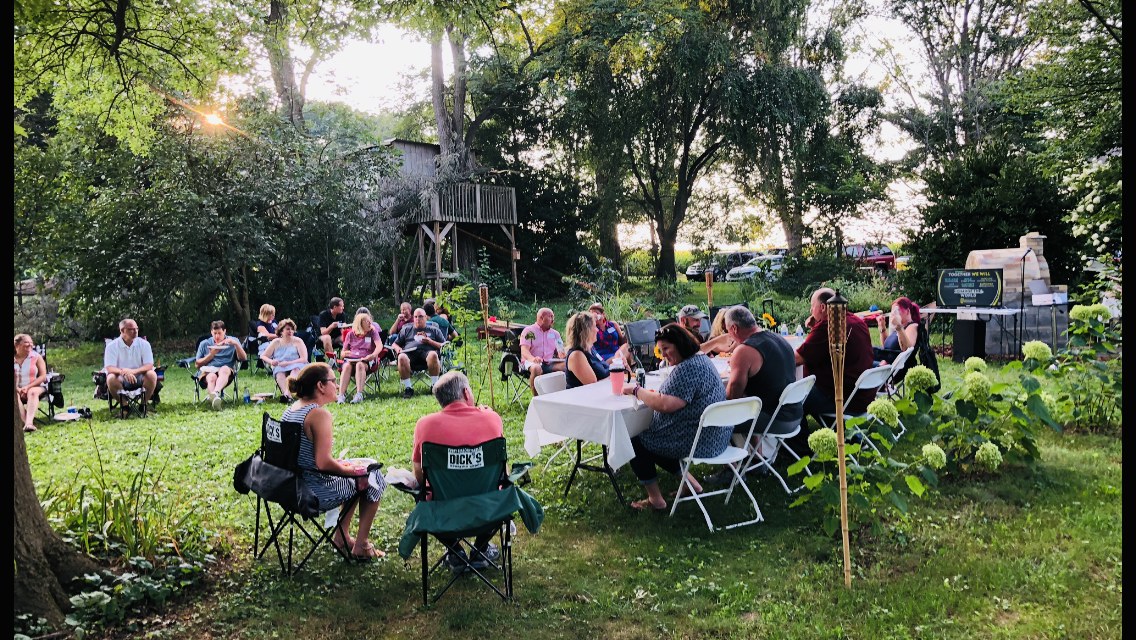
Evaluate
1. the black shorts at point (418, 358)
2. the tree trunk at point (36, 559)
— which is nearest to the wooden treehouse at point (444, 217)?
the black shorts at point (418, 358)

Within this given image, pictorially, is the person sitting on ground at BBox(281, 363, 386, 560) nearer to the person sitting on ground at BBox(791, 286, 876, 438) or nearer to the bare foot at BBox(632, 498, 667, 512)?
the bare foot at BBox(632, 498, 667, 512)

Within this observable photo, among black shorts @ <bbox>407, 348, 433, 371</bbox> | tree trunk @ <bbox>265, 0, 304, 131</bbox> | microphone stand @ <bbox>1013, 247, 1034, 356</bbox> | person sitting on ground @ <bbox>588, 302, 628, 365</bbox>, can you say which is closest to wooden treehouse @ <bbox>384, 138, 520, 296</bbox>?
tree trunk @ <bbox>265, 0, 304, 131</bbox>

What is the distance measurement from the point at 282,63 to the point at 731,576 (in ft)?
28.3

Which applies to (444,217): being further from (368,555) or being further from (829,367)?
(368,555)

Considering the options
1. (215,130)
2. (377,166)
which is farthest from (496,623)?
(377,166)

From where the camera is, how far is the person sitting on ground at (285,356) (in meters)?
9.20

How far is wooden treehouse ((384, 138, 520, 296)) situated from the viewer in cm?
2080

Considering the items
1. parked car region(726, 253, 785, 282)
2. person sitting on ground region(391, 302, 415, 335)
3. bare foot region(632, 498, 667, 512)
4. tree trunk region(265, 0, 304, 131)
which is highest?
tree trunk region(265, 0, 304, 131)

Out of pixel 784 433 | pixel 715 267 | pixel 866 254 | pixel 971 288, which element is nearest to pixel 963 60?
pixel 866 254

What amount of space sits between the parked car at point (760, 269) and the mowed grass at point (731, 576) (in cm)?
1413

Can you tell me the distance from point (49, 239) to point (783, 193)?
19428mm

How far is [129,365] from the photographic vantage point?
884 centimetres

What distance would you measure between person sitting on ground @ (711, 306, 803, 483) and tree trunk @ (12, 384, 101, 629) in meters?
3.76
